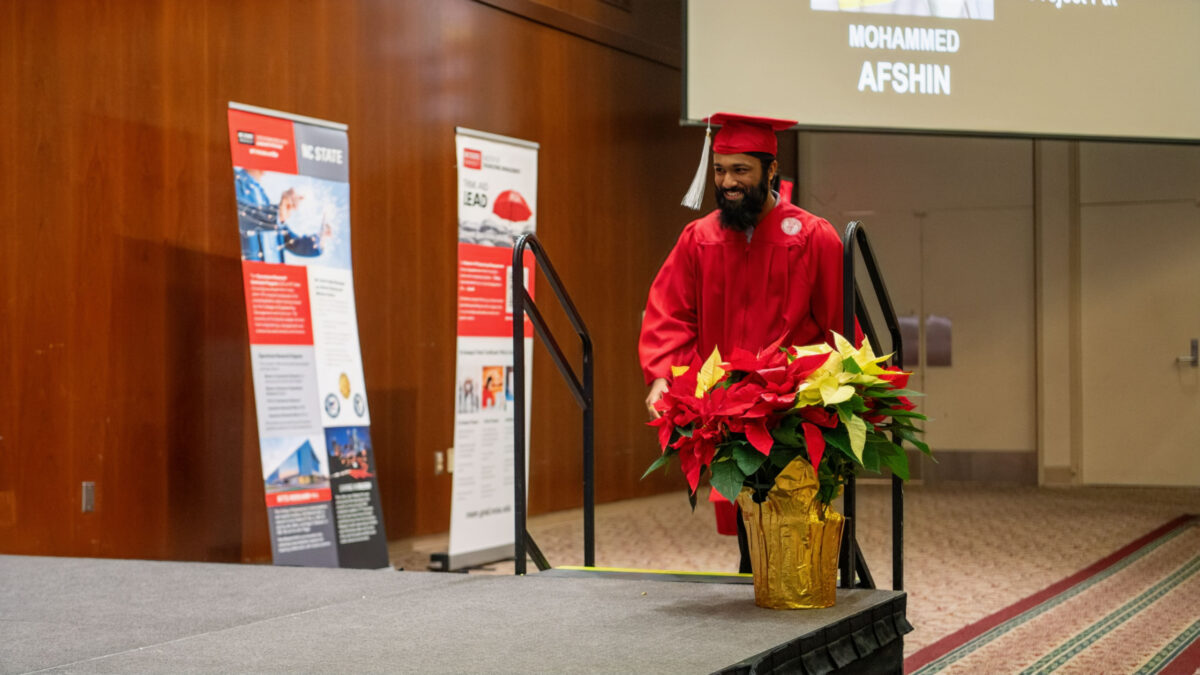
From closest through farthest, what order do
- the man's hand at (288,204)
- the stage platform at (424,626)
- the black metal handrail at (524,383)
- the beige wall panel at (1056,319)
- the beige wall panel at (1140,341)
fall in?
Result: the stage platform at (424,626)
the black metal handrail at (524,383)
the man's hand at (288,204)
the beige wall panel at (1140,341)
the beige wall panel at (1056,319)

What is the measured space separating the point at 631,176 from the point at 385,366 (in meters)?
2.70

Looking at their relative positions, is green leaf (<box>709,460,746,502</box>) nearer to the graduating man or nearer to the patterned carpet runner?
the graduating man

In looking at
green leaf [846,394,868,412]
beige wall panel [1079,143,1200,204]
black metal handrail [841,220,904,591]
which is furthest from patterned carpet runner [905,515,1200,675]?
beige wall panel [1079,143,1200,204]

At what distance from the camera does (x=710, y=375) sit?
95.7 inches

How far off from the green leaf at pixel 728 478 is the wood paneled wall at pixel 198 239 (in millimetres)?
3011

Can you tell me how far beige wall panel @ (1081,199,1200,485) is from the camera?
355 inches

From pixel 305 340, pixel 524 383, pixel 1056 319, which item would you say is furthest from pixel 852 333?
pixel 1056 319

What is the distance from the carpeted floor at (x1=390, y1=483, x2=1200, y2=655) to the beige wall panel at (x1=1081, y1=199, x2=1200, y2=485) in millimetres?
261

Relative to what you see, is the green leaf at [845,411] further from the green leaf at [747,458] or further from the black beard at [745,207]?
the black beard at [745,207]

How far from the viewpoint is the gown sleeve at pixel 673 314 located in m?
3.05

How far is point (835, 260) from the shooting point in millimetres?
2996

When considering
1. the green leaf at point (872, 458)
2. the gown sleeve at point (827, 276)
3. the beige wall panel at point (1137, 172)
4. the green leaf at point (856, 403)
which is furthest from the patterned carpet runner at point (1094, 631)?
the beige wall panel at point (1137, 172)

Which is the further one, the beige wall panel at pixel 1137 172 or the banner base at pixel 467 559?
the beige wall panel at pixel 1137 172

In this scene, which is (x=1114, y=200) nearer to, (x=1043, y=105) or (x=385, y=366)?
(x=1043, y=105)
